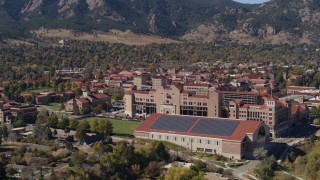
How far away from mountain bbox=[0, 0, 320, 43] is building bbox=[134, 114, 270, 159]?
→ 8646 centimetres

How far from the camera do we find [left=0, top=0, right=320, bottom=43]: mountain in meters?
142

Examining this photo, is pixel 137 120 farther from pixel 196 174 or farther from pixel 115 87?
pixel 196 174

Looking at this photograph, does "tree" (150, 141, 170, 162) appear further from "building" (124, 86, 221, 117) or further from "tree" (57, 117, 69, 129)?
"building" (124, 86, 221, 117)

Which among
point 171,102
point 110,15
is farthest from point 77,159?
point 110,15

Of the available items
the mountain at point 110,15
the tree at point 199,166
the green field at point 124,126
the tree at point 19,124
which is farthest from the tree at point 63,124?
the mountain at point 110,15

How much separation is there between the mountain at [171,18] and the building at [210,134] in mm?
86459

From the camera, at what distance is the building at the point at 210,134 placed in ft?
126

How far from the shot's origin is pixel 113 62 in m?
98.1

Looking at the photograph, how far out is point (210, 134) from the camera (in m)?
39.3

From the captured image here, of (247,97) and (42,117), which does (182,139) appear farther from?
(42,117)

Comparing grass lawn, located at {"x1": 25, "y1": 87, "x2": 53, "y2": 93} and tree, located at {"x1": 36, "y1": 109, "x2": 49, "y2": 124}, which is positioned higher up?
grass lawn, located at {"x1": 25, "y1": 87, "x2": 53, "y2": 93}

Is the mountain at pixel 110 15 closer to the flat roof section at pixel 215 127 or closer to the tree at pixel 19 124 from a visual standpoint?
the tree at pixel 19 124

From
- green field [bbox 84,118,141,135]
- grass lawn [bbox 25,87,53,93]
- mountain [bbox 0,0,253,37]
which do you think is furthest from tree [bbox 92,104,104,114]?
mountain [bbox 0,0,253,37]

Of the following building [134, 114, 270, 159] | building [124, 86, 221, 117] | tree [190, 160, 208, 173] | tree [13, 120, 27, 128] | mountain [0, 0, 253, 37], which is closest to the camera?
tree [190, 160, 208, 173]
